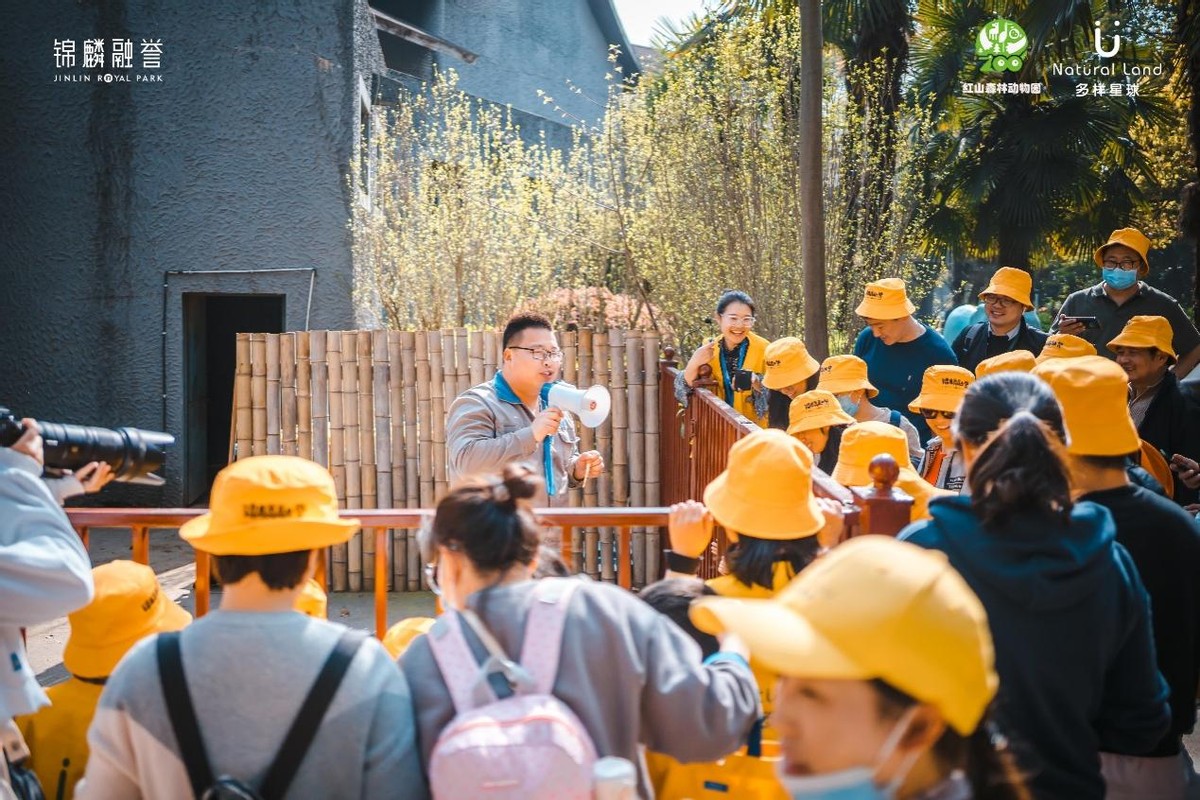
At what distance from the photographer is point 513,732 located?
1.94 m

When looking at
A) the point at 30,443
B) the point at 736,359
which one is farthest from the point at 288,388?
the point at 30,443

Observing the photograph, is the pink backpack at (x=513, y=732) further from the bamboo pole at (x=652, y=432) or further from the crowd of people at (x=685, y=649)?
the bamboo pole at (x=652, y=432)

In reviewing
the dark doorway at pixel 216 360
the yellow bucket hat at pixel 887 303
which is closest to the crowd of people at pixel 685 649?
the yellow bucket hat at pixel 887 303

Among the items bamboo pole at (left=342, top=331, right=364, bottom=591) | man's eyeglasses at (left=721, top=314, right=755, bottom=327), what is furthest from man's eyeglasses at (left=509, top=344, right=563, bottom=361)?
bamboo pole at (left=342, top=331, right=364, bottom=591)

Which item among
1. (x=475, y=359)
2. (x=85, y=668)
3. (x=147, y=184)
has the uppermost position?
(x=147, y=184)

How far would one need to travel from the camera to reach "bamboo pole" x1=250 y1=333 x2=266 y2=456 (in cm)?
841

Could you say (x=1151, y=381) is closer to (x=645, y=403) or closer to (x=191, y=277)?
(x=645, y=403)

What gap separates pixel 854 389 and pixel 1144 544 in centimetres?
263

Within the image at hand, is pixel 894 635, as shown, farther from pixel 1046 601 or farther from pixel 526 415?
pixel 526 415

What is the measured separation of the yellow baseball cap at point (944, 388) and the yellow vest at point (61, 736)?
3405 mm

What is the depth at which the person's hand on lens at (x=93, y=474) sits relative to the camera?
2941 millimetres

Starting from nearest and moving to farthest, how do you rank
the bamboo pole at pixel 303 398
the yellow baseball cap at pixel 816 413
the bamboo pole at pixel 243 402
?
the yellow baseball cap at pixel 816 413 < the bamboo pole at pixel 303 398 < the bamboo pole at pixel 243 402

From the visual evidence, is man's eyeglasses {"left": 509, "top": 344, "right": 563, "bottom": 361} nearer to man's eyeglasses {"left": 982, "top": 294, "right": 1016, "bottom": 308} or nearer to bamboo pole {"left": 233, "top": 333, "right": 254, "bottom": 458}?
man's eyeglasses {"left": 982, "top": 294, "right": 1016, "bottom": 308}

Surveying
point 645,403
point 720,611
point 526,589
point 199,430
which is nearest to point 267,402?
point 645,403
